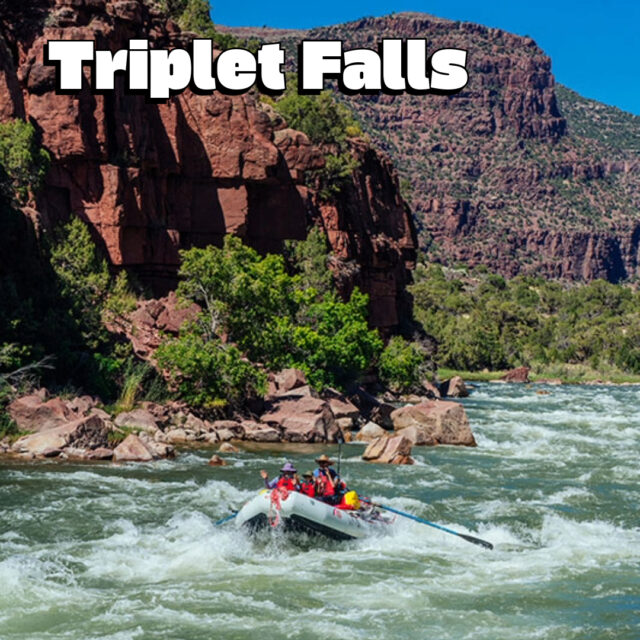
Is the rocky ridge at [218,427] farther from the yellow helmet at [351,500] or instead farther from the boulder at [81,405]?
Result: the yellow helmet at [351,500]

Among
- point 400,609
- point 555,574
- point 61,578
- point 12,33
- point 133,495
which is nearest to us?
point 400,609

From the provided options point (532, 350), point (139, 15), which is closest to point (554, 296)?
point (532, 350)

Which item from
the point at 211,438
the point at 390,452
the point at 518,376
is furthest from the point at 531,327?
the point at 390,452

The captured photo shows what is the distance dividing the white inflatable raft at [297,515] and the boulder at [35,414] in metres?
11.6

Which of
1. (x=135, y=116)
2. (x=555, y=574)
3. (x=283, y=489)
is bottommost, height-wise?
(x=555, y=574)

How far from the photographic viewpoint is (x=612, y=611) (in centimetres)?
1302

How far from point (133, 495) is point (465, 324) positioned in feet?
278

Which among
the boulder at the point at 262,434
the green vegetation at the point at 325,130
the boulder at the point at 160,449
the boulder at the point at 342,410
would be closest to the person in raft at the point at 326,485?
the boulder at the point at 160,449

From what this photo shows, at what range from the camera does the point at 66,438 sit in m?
24.6

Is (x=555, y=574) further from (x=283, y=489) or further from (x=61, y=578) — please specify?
→ (x=61, y=578)

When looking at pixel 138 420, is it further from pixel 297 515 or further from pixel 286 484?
pixel 297 515

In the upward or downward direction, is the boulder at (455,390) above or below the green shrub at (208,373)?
below

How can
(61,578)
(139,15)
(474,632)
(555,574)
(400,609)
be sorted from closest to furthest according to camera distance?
(474,632) < (400,609) < (61,578) < (555,574) < (139,15)

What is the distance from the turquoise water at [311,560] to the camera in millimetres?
12211
